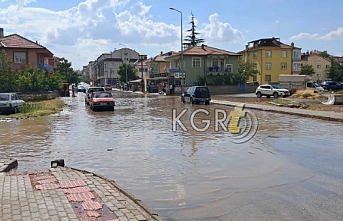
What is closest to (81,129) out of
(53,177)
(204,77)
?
(53,177)

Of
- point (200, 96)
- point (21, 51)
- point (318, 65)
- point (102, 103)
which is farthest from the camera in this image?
point (318, 65)

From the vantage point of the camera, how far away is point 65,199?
6.41m

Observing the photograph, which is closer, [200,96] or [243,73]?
[200,96]

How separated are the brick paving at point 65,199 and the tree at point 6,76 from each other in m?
33.5

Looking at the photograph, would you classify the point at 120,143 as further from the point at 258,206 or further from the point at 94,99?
the point at 94,99

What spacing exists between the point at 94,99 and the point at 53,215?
81.7 feet

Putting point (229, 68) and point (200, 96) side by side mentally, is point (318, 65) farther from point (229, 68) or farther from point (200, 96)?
point (200, 96)

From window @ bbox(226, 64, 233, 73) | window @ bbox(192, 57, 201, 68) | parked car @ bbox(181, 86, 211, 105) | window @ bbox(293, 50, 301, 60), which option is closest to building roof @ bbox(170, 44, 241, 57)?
window @ bbox(192, 57, 201, 68)

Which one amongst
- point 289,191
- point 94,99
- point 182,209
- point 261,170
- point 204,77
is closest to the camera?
point 182,209

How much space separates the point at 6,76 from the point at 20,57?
18.4 metres

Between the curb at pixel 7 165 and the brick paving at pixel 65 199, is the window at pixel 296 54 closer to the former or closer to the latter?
the curb at pixel 7 165

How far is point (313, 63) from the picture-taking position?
110 meters

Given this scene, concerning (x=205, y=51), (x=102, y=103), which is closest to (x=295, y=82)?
(x=205, y=51)

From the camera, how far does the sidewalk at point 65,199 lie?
566 centimetres
